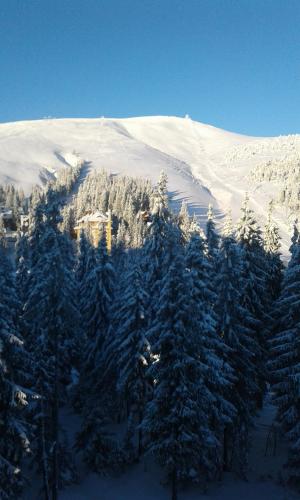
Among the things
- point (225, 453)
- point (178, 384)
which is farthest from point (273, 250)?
point (178, 384)

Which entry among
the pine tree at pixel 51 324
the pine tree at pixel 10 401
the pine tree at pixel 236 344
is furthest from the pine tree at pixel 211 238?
the pine tree at pixel 10 401

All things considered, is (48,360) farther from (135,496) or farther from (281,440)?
(281,440)

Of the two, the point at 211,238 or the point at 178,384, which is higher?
the point at 211,238

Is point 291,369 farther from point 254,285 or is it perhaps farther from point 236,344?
point 254,285

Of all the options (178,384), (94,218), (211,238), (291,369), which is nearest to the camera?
(178,384)

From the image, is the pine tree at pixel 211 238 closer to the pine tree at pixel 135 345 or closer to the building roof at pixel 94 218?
the pine tree at pixel 135 345

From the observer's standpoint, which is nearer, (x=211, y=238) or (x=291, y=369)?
(x=291, y=369)

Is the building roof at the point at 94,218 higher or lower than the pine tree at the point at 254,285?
higher

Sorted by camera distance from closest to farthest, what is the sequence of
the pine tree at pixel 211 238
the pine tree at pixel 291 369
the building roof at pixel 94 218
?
1. the pine tree at pixel 291 369
2. the pine tree at pixel 211 238
3. the building roof at pixel 94 218

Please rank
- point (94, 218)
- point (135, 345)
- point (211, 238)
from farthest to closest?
point (94, 218) → point (211, 238) → point (135, 345)

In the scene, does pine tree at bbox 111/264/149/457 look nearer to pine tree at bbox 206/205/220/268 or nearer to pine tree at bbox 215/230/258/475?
pine tree at bbox 215/230/258/475

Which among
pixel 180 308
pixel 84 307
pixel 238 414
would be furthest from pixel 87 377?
pixel 180 308

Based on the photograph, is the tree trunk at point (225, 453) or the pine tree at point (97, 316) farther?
the pine tree at point (97, 316)
